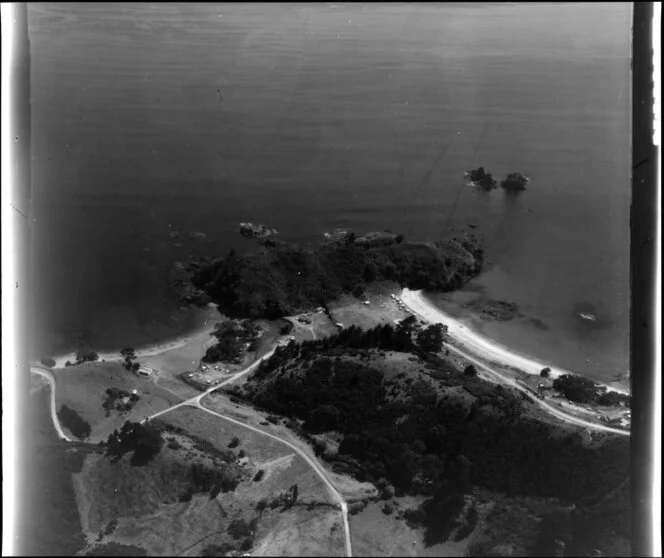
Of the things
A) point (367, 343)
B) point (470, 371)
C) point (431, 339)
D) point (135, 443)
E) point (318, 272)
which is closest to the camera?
point (135, 443)

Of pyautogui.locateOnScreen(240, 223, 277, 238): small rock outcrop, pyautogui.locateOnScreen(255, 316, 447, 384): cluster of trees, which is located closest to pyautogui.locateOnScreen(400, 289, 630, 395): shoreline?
pyautogui.locateOnScreen(255, 316, 447, 384): cluster of trees

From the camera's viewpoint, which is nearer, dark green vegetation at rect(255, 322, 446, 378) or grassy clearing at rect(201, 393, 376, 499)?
grassy clearing at rect(201, 393, 376, 499)

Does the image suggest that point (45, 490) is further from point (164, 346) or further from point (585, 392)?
point (585, 392)

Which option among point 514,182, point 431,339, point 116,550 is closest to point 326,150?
point 514,182

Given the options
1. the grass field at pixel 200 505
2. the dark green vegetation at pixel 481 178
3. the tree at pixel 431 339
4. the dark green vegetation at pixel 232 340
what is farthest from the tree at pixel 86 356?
the dark green vegetation at pixel 481 178

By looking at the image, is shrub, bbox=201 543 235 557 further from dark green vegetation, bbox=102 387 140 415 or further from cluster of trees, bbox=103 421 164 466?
dark green vegetation, bbox=102 387 140 415

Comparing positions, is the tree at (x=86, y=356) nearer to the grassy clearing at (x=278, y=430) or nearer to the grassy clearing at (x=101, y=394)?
the grassy clearing at (x=101, y=394)
